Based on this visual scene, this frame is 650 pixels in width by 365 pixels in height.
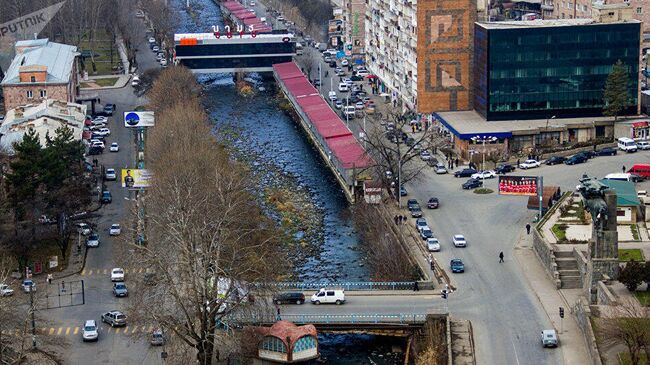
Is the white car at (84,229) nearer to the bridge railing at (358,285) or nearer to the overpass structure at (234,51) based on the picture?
the bridge railing at (358,285)

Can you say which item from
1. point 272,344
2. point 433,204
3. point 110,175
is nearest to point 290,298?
point 272,344

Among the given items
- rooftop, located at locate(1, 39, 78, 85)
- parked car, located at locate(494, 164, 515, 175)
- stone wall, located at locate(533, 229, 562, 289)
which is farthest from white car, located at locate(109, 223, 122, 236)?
rooftop, located at locate(1, 39, 78, 85)

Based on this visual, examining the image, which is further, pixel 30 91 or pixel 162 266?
pixel 30 91

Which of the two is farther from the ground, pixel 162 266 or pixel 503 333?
pixel 162 266

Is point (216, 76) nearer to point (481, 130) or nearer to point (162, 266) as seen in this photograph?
point (481, 130)

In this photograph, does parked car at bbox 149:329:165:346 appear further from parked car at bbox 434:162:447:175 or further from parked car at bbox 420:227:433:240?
parked car at bbox 434:162:447:175

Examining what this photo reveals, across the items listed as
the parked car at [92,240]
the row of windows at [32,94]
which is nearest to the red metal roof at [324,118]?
the parked car at [92,240]

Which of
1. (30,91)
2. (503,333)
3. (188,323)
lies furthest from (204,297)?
(30,91)
